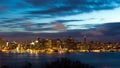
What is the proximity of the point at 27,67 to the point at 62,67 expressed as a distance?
4.23 meters

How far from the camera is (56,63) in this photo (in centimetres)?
3956

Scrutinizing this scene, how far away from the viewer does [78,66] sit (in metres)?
39.4

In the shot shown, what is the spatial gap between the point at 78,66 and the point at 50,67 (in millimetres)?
3387

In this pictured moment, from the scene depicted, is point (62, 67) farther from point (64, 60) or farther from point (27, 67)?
point (27, 67)

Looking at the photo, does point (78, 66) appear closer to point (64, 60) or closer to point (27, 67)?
point (64, 60)

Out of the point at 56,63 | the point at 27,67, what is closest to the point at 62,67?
the point at 56,63

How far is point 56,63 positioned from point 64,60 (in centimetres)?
123

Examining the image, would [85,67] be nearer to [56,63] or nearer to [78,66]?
[78,66]

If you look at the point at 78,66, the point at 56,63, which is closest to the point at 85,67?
the point at 78,66

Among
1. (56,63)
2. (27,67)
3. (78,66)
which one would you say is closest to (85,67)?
(78,66)

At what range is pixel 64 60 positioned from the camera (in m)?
40.2

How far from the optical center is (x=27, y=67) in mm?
39688

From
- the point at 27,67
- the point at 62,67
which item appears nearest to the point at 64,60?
the point at 62,67

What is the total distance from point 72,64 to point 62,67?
125 centimetres
